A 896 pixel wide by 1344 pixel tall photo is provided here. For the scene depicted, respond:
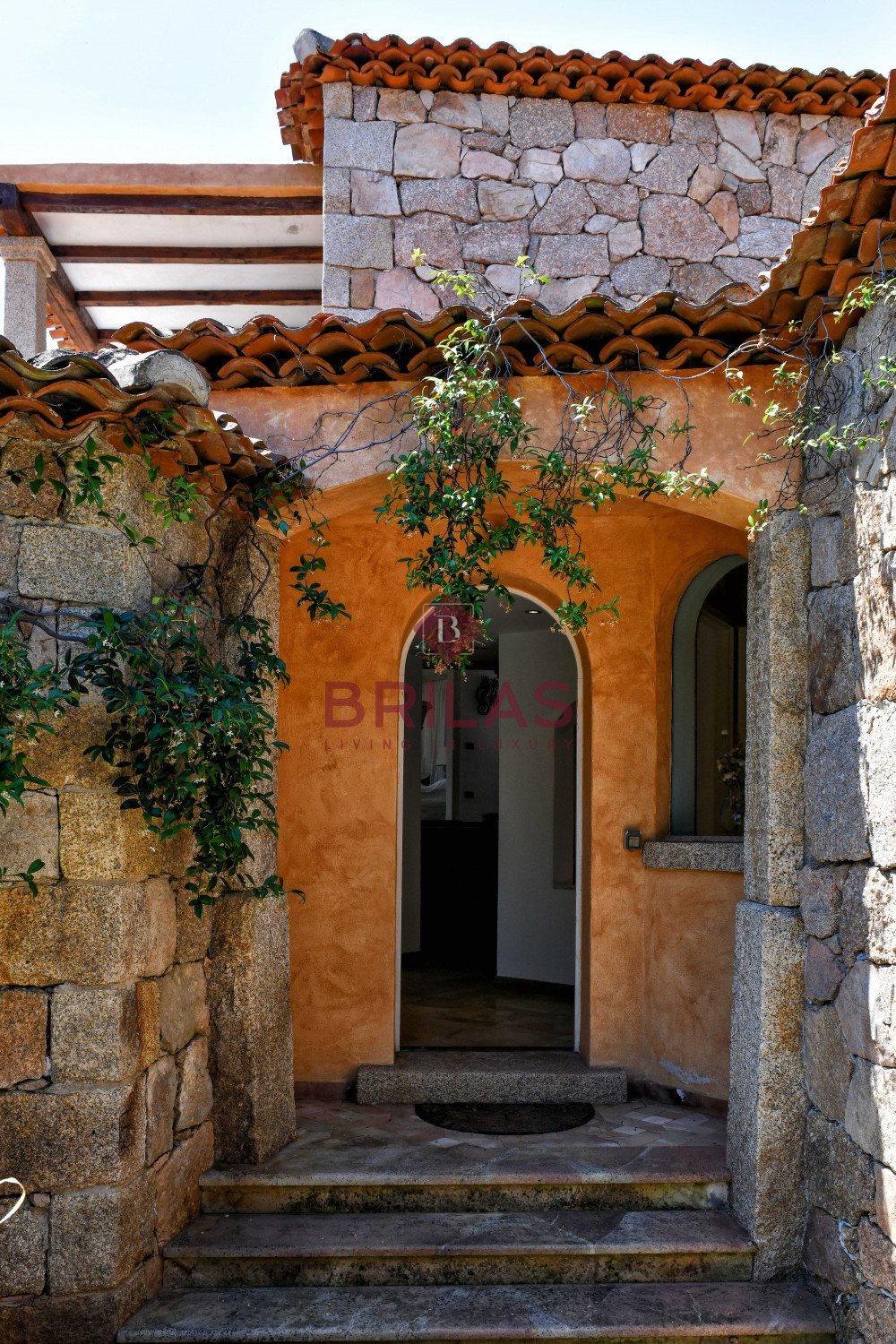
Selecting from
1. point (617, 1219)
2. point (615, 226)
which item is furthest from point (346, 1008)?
point (615, 226)

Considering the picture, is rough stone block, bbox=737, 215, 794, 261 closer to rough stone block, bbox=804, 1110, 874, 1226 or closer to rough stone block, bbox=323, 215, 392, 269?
rough stone block, bbox=323, 215, 392, 269

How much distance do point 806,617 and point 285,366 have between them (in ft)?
8.08

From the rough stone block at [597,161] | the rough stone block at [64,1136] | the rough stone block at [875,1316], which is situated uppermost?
the rough stone block at [597,161]

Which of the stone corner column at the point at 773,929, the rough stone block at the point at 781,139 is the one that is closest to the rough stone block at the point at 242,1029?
the stone corner column at the point at 773,929

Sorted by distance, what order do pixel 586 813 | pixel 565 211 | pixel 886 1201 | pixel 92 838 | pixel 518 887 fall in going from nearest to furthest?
pixel 886 1201
pixel 92 838
pixel 586 813
pixel 565 211
pixel 518 887

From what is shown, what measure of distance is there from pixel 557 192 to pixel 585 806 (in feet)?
12.6

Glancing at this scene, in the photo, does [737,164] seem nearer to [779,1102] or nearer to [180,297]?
[180,297]

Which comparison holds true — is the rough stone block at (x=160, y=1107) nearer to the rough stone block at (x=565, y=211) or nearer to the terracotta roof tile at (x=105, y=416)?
the terracotta roof tile at (x=105, y=416)

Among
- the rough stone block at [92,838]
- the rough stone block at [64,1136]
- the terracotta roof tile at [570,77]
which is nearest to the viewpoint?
the rough stone block at [64,1136]

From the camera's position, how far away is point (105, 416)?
3492 mm

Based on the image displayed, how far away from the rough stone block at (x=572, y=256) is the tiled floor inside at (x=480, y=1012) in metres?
4.79

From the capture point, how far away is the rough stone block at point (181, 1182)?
13.1 ft

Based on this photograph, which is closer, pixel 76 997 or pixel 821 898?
pixel 76 997


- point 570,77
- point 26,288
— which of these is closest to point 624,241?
point 570,77
